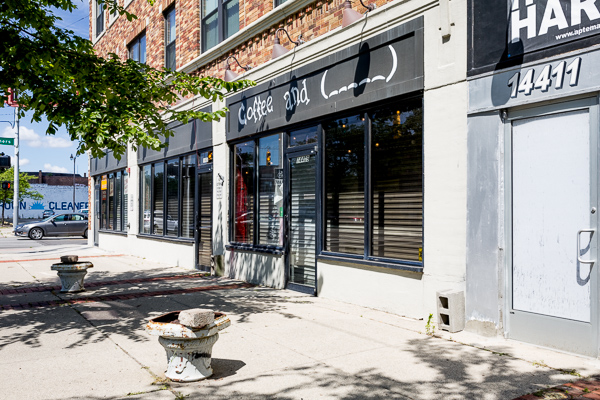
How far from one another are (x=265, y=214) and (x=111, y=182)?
11.7 metres

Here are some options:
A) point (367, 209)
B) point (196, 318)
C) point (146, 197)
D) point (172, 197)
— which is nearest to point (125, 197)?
point (146, 197)

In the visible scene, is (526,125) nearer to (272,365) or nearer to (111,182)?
(272,365)

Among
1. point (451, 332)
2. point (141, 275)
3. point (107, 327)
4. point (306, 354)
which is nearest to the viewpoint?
point (306, 354)

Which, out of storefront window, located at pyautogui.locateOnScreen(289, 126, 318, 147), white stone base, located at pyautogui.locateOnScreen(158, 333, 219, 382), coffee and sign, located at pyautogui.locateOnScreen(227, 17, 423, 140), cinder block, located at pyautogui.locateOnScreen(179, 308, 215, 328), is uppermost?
coffee and sign, located at pyautogui.locateOnScreen(227, 17, 423, 140)

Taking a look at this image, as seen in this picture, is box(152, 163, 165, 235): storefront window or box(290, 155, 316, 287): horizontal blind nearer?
box(290, 155, 316, 287): horizontal blind

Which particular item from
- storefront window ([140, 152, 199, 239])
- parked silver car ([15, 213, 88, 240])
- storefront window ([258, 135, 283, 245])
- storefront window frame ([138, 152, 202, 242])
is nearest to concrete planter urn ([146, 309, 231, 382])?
storefront window ([258, 135, 283, 245])

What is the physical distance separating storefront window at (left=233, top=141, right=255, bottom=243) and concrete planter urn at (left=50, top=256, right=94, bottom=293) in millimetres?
3247

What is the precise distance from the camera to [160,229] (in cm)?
1556

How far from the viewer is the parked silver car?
92.2ft

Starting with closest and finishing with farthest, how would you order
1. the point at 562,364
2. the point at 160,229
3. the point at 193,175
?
the point at 562,364, the point at 193,175, the point at 160,229

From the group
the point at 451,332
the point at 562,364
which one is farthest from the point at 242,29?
the point at 562,364

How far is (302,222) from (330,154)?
4.75 ft

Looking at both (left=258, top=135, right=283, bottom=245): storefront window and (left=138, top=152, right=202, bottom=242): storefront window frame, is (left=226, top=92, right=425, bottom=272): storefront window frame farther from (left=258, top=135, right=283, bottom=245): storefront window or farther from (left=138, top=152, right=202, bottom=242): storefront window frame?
(left=138, top=152, right=202, bottom=242): storefront window frame

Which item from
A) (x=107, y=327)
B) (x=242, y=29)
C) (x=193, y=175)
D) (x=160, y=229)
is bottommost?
(x=107, y=327)
